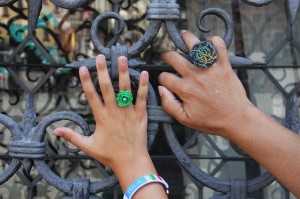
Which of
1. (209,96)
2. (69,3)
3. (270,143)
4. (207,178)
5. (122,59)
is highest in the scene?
(69,3)

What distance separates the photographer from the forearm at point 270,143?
3.39ft

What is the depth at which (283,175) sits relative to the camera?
104 centimetres

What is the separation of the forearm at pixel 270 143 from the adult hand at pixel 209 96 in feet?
0.08

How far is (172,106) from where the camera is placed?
112cm

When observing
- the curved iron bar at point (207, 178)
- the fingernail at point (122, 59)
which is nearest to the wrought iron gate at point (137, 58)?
the curved iron bar at point (207, 178)

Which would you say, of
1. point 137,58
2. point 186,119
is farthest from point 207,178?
point 137,58

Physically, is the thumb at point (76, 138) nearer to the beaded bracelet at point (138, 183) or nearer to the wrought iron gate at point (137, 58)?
the beaded bracelet at point (138, 183)

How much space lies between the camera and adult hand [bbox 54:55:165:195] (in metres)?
1.08

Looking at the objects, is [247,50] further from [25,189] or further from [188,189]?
[25,189]

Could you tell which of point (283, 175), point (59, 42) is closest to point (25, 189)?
point (59, 42)

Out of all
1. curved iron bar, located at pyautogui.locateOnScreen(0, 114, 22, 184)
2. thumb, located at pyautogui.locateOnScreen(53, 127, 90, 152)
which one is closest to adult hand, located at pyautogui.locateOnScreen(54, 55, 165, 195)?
thumb, located at pyautogui.locateOnScreen(53, 127, 90, 152)

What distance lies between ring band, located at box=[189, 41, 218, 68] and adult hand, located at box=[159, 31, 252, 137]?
25 millimetres

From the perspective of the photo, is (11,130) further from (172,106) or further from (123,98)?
(172,106)

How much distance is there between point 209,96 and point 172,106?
0.32 ft
